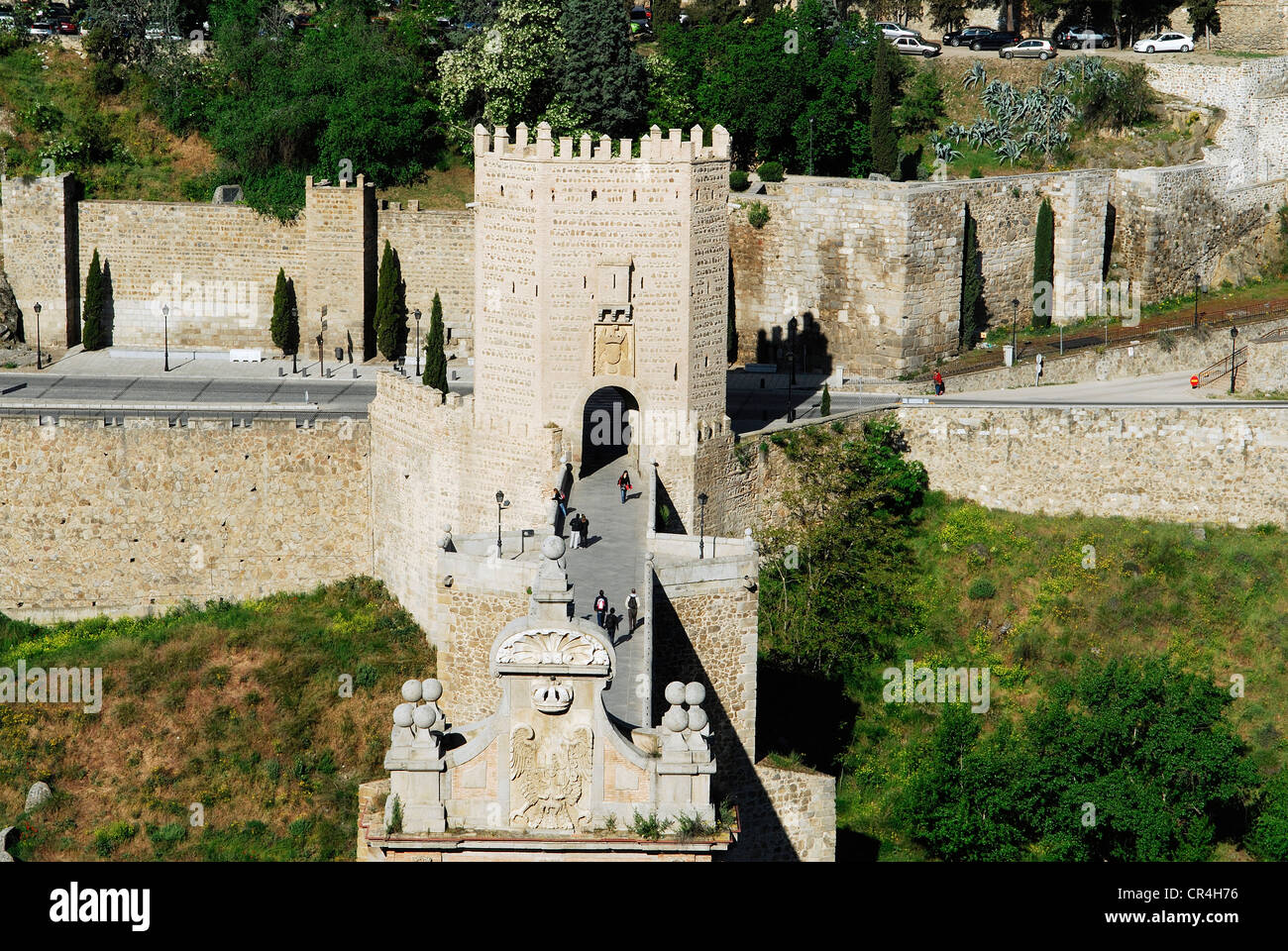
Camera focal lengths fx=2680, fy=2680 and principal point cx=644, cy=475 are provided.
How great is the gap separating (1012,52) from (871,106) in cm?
1054

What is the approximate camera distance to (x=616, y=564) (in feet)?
143

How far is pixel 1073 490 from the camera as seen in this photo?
5834 centimetres

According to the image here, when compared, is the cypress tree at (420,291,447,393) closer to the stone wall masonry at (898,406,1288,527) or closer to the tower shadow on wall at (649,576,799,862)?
the stone wall masonry at (898,406,1288,527)

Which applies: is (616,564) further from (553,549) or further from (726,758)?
(553,549)

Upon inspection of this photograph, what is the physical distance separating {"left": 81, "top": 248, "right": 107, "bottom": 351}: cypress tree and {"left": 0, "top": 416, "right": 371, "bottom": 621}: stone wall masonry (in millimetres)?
12501

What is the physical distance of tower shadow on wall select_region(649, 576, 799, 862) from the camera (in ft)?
138

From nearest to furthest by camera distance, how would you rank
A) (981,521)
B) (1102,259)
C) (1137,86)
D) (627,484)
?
(627,484) → (981,521) → (1102,259) → (1137,86)

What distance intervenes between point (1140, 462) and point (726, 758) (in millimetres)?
18821

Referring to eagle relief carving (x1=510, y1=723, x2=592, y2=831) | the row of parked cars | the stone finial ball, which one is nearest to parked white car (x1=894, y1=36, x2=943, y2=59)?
the row of parked cars

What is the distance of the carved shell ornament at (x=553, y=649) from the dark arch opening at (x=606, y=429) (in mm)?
16735

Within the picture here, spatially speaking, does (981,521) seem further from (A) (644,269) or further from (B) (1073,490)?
(A) (644,269)

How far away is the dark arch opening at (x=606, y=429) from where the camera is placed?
50.4 m

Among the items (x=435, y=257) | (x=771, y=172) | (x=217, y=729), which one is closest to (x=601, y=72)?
(x=771, y=172)

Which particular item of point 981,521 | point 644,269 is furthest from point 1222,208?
point 644,269
